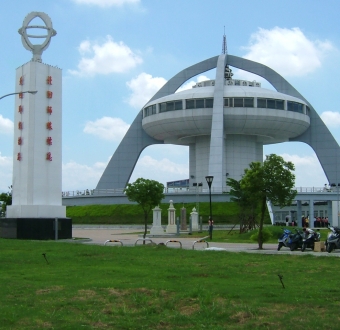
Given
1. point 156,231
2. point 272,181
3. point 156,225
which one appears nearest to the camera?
point 272,181

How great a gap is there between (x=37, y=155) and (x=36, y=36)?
29.2ft

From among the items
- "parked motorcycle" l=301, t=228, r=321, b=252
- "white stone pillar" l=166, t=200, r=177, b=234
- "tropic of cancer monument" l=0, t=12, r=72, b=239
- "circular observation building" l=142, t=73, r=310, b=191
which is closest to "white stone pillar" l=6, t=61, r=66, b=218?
"tropic of cancer monument" l=0, t=12, r=72, b=239

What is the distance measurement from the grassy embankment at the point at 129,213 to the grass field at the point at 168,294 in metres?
46.3

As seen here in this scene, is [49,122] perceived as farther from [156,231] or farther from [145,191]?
[156,231]

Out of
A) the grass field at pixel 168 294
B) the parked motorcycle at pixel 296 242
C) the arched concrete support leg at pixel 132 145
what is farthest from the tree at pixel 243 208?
the arched concrete support leg at pixel 132 145

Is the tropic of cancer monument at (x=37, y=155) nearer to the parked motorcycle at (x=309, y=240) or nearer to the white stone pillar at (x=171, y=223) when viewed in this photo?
the white stone pillar at (x=171, y=223)

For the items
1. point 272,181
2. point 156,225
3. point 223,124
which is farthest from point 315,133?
point 272,181

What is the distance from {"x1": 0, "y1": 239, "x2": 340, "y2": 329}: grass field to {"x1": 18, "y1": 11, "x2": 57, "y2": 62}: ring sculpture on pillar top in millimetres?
23371

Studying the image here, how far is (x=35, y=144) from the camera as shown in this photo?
37.3 m

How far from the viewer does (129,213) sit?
226ft

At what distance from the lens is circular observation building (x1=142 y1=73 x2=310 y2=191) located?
7312 cm

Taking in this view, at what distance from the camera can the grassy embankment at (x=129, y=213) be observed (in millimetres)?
65062

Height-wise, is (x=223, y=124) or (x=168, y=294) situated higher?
(x=223, y=124)

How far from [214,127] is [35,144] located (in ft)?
127
